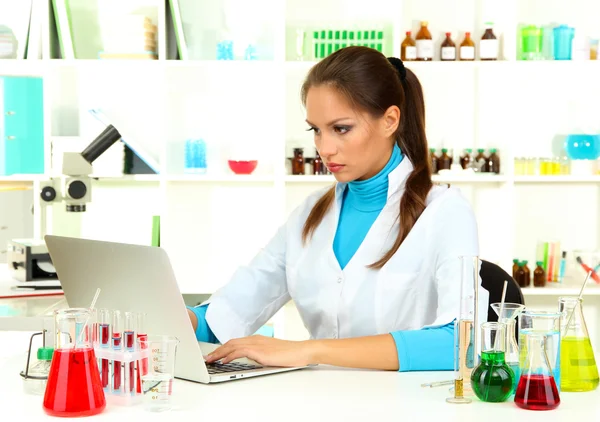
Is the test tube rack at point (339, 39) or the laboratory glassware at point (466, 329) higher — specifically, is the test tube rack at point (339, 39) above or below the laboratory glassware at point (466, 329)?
above

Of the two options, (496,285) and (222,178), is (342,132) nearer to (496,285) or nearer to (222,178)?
(496,285)

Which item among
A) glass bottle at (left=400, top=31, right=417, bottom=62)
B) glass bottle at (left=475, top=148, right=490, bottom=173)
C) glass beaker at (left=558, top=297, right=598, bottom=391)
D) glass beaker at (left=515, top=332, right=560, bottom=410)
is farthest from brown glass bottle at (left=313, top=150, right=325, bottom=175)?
glass beaker at (left=515, top=332, right=560, bottom=410)

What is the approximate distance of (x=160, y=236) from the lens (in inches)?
147

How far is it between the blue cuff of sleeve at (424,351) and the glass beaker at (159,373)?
0.47m

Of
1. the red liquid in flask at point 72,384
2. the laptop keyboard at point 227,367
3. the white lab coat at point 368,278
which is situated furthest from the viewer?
the white lab coat at point 368,278

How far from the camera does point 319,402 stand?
1352 mm

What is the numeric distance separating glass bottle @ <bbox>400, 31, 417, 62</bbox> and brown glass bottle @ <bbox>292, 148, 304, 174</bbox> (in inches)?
23.0

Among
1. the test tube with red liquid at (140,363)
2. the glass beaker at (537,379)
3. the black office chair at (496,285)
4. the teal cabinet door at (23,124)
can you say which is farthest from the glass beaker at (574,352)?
the teal cabinet door at (23,124)

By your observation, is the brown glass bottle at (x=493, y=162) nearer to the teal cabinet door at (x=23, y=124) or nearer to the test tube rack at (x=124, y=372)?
the teal cabinet door at (x=23, y=124)

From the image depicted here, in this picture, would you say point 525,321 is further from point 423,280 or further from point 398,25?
point 398,25

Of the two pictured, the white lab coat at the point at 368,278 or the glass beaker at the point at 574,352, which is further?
the white lab coat at the point at 368,278

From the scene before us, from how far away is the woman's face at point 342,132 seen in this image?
1872 mm

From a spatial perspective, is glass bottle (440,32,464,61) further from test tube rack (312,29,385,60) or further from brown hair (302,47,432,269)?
brown hair (302,47,432,269)

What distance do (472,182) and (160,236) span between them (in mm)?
1415
